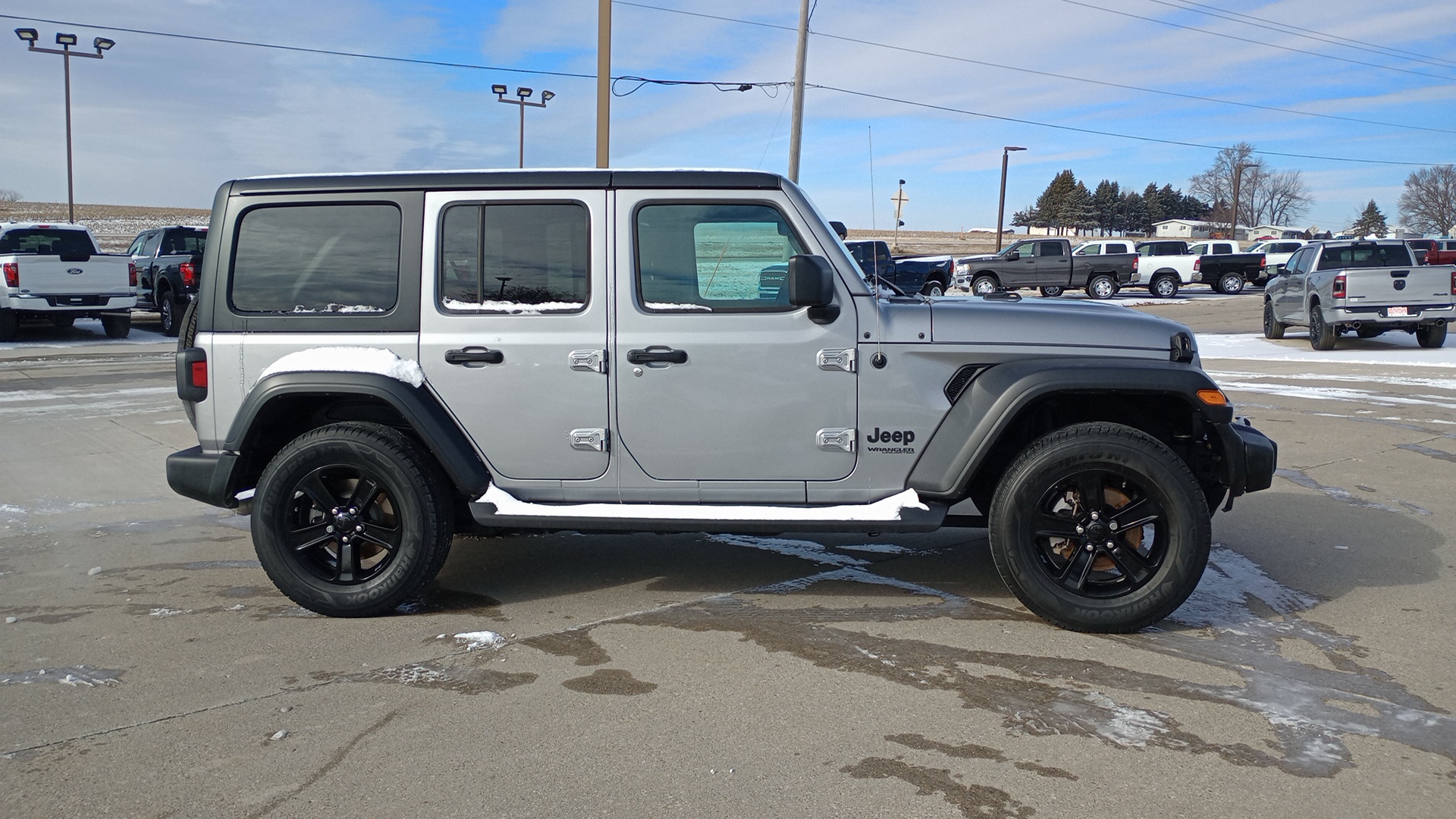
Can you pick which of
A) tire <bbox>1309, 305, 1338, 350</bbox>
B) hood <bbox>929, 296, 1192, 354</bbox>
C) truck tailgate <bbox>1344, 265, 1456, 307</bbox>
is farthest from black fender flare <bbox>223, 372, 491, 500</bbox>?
tire <bbox>1309, 305, 1338, 350</bbox>

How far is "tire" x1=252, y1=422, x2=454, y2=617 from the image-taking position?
454cm

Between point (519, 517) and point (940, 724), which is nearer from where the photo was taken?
point (940, 724)

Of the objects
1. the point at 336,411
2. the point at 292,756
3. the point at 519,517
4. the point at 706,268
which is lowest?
the point at 292,756

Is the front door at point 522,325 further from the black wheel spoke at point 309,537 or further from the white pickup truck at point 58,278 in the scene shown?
the white pickup truck at point 58,278

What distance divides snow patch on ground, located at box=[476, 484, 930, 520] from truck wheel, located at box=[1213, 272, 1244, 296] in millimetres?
35133

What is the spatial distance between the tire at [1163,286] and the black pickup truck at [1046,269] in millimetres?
2419

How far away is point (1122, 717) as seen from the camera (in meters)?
3.55

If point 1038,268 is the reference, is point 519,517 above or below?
below

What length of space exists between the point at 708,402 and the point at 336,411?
1.77 metres

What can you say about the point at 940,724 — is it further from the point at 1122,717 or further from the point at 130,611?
the point at 130,611

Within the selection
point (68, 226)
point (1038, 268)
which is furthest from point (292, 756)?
point (1038, 268)

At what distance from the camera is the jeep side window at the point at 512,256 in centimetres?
459

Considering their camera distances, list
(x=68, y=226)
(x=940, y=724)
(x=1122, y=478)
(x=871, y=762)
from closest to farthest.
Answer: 1. (x=871, y=762)
2. (x=940, y=724)
3. (x=1122, y=478)
4. (x=68, y=226)

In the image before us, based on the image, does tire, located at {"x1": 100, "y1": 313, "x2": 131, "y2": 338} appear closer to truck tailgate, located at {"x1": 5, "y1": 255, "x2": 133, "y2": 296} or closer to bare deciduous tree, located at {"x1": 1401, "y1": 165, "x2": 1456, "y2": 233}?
truck tailgate, located at {"x1": 5, "y1": 255, "x2": 133, "y2": 296}
